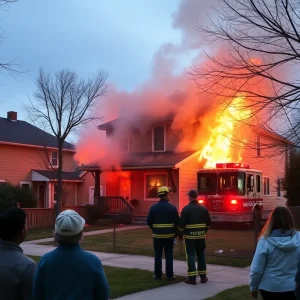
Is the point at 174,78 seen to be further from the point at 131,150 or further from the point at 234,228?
the point at 234,228

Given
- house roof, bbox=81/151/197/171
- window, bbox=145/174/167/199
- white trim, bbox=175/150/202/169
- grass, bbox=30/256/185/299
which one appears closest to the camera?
grass, bbox=30/256/185/299

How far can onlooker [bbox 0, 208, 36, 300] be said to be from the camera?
3.42m

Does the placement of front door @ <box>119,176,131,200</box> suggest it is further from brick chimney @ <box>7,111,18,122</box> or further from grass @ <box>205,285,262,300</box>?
grass @ <box>205,285,262,300</box>

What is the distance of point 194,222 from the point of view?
9.38 meters

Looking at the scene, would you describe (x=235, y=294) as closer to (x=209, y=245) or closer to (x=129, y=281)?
(x=129, y=281)

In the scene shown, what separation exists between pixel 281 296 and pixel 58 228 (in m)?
2.40

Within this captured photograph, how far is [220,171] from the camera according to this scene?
21000mm

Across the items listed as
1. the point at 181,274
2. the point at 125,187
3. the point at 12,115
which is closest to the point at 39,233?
the point at 125,187

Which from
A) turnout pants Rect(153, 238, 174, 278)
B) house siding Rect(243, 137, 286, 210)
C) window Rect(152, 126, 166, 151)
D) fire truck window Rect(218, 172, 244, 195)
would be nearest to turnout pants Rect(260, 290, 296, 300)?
turnout pants Rect(153, 238, 174, 278)

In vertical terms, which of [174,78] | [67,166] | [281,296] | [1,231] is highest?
[174,78]

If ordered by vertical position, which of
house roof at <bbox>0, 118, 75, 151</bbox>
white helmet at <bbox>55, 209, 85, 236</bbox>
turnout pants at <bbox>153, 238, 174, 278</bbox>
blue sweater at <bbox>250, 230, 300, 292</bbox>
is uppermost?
house roof at <bbox>0, 118, 75, 151</bbox>

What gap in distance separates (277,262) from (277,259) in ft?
0.10

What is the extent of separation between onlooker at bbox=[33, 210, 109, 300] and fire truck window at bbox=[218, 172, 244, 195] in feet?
57.0

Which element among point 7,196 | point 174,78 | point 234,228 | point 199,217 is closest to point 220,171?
point 234,228
